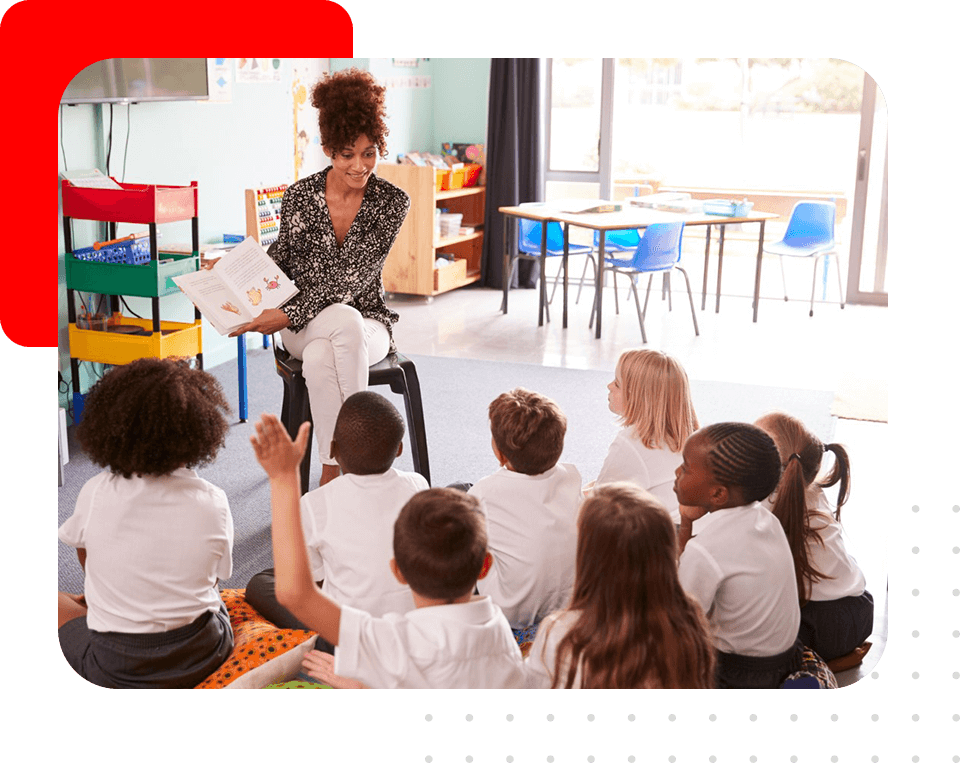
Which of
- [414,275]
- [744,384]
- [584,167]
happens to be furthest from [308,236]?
[584,167]

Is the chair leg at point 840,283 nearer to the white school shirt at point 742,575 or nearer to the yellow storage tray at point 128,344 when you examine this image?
the yellow storage tray at point 128,344

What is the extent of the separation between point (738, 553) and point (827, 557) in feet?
1.61

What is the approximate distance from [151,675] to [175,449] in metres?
0.39

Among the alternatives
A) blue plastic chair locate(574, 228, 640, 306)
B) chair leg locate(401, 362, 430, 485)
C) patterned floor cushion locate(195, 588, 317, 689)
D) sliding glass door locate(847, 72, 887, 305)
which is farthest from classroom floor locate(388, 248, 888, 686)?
patterned floor cushion locate(195, 588, 317, 689)

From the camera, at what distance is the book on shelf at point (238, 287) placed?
108 inches

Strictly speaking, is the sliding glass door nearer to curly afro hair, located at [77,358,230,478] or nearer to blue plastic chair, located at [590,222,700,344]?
blue plastic chair, located at [590,222,700,344]

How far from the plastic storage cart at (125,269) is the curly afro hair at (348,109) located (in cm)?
97

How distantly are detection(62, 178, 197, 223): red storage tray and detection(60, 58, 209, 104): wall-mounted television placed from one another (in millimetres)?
357

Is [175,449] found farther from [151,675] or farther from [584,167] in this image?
[584,167]

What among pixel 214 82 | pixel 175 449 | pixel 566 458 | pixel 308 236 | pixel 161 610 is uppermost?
pixel 214 82

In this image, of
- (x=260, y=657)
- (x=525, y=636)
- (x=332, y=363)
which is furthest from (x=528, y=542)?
(x=332, y=363)

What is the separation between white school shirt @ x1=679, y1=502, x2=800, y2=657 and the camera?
66.4 inches

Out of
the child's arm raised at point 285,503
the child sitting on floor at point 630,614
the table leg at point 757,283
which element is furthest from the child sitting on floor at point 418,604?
the table leg at point 757,283

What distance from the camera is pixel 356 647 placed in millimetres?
1318
